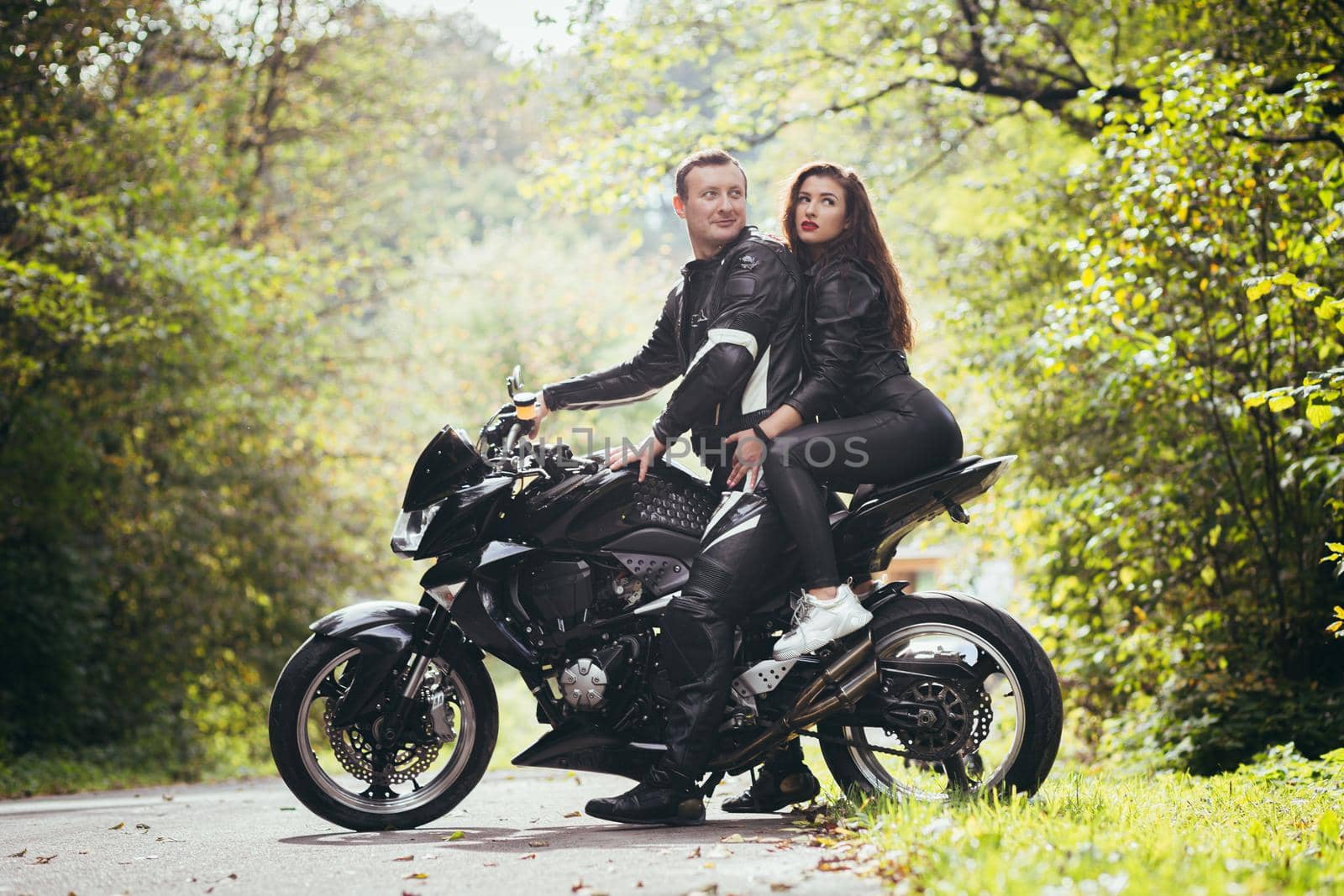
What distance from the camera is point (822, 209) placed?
186 inches

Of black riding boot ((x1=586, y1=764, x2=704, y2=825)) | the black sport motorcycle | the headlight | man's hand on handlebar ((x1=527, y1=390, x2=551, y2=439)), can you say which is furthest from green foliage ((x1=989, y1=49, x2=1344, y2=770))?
the headlight

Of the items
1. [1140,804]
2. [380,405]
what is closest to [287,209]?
[380,405]

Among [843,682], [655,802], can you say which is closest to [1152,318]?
[843,682]

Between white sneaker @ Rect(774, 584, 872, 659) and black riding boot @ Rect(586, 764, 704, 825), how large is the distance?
2.02 ft

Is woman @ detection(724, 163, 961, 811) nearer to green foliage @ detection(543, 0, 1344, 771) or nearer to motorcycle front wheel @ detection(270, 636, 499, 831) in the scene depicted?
motorcycle front wheel @ detection(270, 636, 499, 831)

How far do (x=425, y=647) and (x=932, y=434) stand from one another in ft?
6.58

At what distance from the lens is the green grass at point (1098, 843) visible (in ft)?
9.27

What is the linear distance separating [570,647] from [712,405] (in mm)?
1033

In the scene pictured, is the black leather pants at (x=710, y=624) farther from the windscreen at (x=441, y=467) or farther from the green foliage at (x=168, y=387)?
the green foliage at (x=168, y=387)

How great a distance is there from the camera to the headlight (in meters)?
4.66

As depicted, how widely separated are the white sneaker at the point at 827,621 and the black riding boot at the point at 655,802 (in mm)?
615

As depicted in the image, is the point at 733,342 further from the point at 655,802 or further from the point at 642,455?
the point at 655,802

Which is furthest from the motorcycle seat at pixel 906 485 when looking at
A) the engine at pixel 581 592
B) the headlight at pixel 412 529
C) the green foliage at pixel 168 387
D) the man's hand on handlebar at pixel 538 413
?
the green foliage at pixel 168 387

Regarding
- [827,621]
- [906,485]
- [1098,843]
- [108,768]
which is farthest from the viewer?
[108,768]
